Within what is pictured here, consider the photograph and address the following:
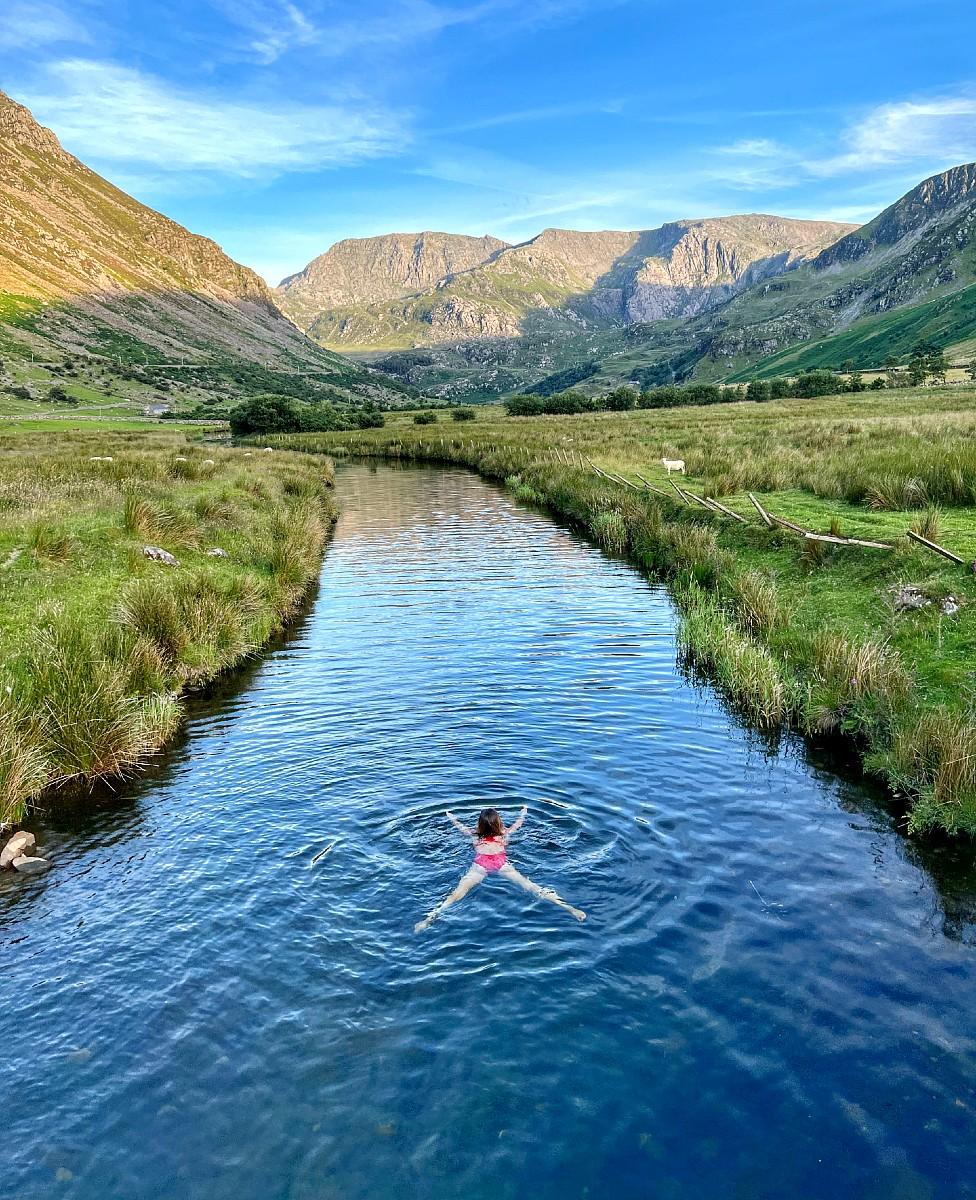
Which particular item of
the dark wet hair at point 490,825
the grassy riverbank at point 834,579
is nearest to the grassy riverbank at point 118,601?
the dark wet hair at point 490,825

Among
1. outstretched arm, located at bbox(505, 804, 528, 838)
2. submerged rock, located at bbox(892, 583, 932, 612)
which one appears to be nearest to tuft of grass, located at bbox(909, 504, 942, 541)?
submerged rock, located at bbox(892, 583, 932, 612)

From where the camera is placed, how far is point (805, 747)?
13586 millimetres

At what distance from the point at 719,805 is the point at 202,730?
9.30 metres

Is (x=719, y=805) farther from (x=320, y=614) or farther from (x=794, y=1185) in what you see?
(x=320, y=614)

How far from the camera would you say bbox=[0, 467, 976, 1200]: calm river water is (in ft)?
19.9

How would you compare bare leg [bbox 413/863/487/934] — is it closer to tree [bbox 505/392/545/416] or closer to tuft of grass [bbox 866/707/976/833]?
tuft of grass [bbox 866/707/976/833]

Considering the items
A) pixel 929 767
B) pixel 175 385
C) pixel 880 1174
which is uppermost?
pixel 175 385

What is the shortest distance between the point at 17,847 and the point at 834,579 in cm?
1702

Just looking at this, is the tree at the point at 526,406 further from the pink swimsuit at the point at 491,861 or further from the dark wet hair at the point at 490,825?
the pink swimsuit at the point at 491,861

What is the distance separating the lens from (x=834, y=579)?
61.2 ft

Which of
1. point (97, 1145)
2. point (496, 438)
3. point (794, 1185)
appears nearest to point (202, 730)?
point (97, 1145)

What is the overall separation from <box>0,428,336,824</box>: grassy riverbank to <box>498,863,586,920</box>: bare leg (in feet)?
21.9

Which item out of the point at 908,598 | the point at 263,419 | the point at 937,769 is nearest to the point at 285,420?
the point at 263,419

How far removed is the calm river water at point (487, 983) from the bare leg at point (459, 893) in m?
0.23
